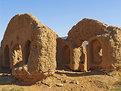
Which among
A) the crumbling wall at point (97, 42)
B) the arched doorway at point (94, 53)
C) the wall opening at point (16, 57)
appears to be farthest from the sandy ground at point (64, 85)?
the wall opening at point (16, 57)

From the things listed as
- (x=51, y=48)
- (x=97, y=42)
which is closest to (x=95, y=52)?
(x=97, y=42)

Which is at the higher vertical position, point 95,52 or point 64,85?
point 95,52

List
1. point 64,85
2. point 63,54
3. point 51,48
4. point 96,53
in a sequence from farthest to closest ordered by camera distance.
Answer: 1. point 63,54
2. point 96,53
3. point 51,48
4. point 64,85

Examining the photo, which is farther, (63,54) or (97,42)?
(63,54)

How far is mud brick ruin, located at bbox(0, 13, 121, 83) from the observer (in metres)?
7.49

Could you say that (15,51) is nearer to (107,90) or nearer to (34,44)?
(34,44)

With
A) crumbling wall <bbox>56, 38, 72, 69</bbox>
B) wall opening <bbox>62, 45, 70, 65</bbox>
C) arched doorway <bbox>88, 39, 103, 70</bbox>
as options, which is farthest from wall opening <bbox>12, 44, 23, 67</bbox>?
arched doorway <bbox>88, 39, 103, 70</bbox>

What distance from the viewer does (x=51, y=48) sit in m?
7.71

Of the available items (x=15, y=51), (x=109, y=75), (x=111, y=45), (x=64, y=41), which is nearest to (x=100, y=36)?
(x=111, y=45)

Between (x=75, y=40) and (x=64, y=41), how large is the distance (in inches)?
43.8

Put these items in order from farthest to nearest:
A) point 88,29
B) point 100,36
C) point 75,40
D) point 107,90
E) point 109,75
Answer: point 75,40 < point 88,29 < point 100,36 < point 109,75 < point 107,90

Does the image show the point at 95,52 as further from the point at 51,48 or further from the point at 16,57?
the point at 16,57

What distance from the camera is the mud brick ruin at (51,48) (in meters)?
7.49

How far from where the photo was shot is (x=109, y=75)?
364 inches
